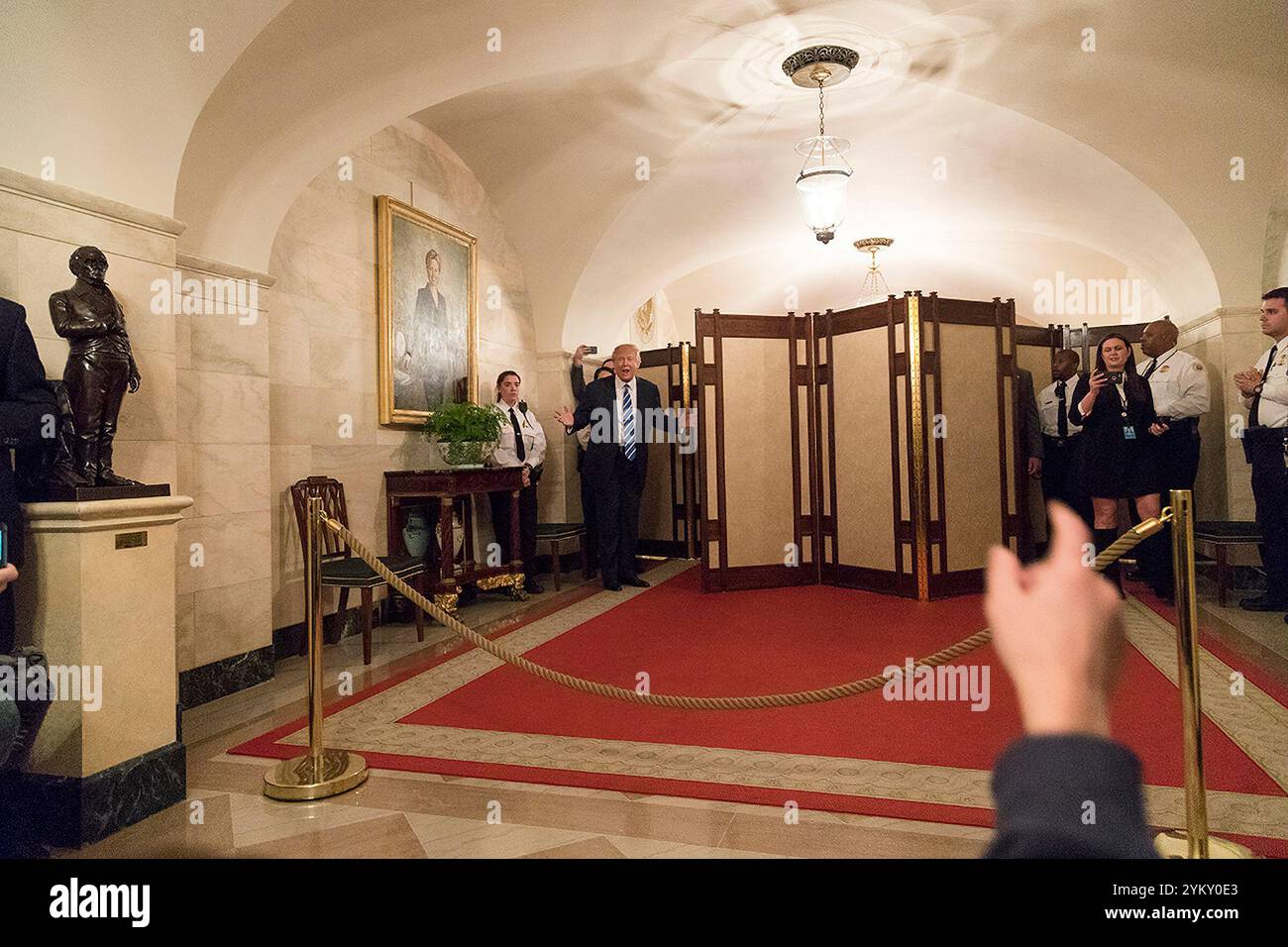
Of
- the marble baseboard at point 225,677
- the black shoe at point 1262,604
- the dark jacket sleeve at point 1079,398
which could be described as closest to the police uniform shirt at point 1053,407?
the dark jacket sleeve at point 1079,398

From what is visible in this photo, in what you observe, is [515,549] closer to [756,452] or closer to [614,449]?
[614,449]

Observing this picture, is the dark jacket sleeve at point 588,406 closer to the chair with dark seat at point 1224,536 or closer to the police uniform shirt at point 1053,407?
the police uniform shirt at point 1053,407

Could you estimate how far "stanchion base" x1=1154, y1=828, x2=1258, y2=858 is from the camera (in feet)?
6.75

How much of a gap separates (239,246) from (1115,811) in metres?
4.64

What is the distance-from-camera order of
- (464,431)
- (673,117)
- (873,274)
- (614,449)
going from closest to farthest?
(464,431), (673,117), (614,449), (873,274)

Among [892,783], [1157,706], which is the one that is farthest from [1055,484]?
[892,783]

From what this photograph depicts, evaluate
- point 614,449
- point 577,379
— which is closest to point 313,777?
point 614,449

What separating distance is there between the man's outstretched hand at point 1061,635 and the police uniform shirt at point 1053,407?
21.5 ft

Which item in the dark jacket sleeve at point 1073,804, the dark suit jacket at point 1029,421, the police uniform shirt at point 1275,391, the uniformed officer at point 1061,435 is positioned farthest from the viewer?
the dark suit jacket at point 1029,421

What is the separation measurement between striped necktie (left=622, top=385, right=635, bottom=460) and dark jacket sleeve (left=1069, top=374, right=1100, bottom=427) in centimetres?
336

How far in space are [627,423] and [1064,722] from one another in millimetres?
6194

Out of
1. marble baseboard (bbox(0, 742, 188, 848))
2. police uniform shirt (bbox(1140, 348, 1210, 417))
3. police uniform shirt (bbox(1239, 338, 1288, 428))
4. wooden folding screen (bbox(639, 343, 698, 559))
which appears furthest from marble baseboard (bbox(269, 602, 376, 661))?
police uniform shirt (bbox(1140, 348, 1210, 417))

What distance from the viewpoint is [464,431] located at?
226 inches

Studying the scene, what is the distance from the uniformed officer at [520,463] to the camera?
252 inches
